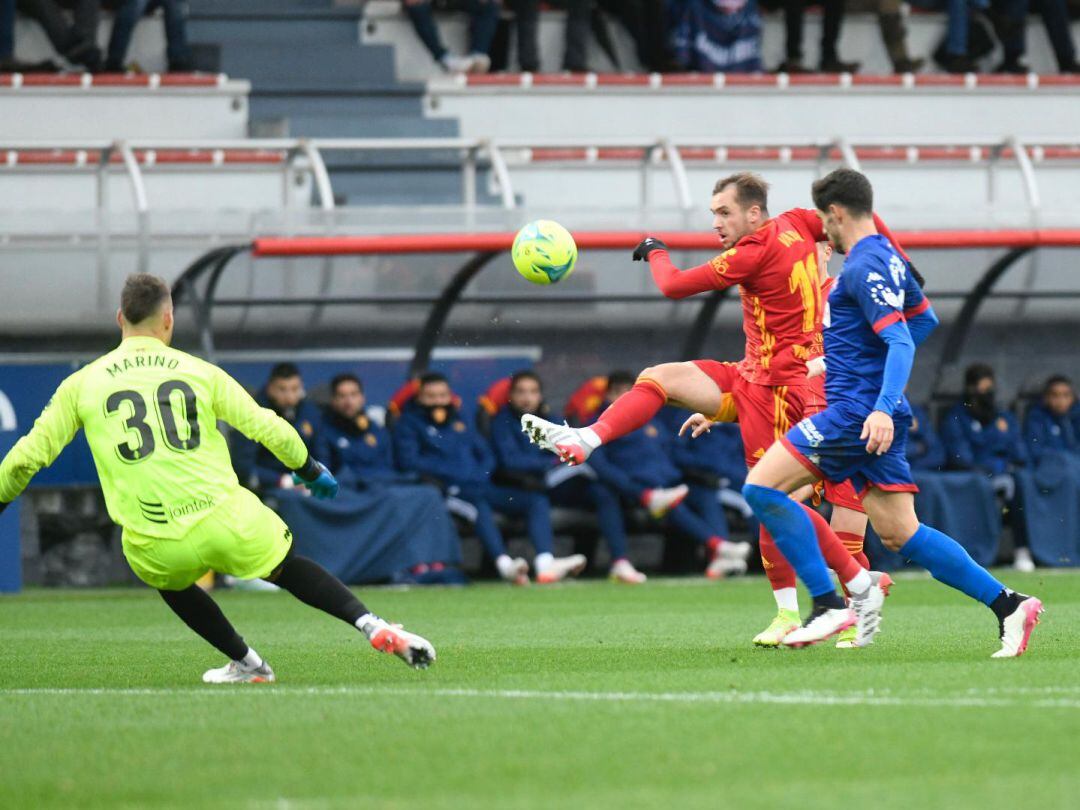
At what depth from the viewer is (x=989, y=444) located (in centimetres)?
1498

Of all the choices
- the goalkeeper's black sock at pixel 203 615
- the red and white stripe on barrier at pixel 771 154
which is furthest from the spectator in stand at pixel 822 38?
the goalkeeper's black sock at pixel 203 615

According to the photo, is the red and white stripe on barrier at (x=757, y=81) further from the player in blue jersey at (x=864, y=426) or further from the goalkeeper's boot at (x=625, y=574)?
the player in blue jersey at (x=864, y=426)

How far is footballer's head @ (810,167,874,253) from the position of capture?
697 centimetres

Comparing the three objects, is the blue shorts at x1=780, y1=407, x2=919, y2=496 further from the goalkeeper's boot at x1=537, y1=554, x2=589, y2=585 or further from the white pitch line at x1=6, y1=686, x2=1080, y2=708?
the goalkeeper's boot at x1=537, y1=554, x2=589, y2=585

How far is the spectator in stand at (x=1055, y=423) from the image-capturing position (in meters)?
15.1

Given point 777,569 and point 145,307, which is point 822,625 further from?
point 145,307

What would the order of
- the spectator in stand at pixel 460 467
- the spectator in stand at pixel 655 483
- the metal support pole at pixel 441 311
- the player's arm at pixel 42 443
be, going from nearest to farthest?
the player's arm at pixel 42 443
the spectator in stand at pixel 460 467
the spectator in stand at pixel 655 483
the metal support pole at pixel 441 311

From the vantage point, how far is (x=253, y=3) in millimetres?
19453

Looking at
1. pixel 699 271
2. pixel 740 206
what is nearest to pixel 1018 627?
pixel 699 271

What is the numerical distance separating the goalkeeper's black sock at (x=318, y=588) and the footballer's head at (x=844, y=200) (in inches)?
87.3

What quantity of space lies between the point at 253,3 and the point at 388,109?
212 centimetres

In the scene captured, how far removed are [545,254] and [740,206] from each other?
1.11 meters

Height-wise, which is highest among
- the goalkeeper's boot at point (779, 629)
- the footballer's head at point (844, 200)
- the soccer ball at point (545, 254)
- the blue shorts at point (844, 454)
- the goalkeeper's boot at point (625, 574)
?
the footballer's head at point (844, 200)

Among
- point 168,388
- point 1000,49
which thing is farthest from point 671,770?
point 1000,49
